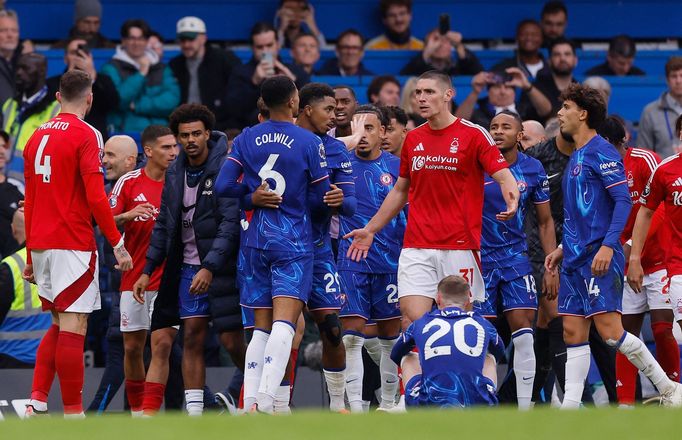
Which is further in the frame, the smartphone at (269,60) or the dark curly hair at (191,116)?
the smartphone at (269,60)

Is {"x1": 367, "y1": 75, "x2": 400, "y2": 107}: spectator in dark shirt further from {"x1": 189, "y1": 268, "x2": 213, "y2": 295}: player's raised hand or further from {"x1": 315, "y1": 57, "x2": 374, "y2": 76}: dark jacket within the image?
{"x1": 189, "y1": 268, "x2": 213, "y2": 295}: player's raised hand

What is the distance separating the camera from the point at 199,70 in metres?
14.8

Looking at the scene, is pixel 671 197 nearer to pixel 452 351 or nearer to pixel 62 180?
pixel 452 351

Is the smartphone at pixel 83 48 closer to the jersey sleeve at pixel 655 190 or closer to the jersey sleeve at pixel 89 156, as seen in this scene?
the jersey sleeve at pixel 89 156

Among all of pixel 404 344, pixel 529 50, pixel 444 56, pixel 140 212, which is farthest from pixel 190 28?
pixel 404 344

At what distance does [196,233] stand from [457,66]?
6429 millimetres

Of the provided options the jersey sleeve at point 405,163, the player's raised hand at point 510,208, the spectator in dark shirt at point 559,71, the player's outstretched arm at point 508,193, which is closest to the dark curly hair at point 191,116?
the jersey sleeve at point 405,163

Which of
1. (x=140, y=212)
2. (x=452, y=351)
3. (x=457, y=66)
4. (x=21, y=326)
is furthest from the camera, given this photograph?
(x=457, y=66)

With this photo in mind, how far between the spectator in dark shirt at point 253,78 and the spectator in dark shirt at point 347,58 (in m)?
1.07

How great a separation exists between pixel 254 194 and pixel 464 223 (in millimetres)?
1536

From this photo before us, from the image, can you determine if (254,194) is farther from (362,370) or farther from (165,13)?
(165,13)

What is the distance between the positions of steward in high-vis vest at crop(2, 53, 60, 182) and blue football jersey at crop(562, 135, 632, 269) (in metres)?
6.45

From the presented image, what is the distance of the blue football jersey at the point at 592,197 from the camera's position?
960 cm

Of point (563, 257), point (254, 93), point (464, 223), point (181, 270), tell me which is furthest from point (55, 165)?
point (254, 93)
